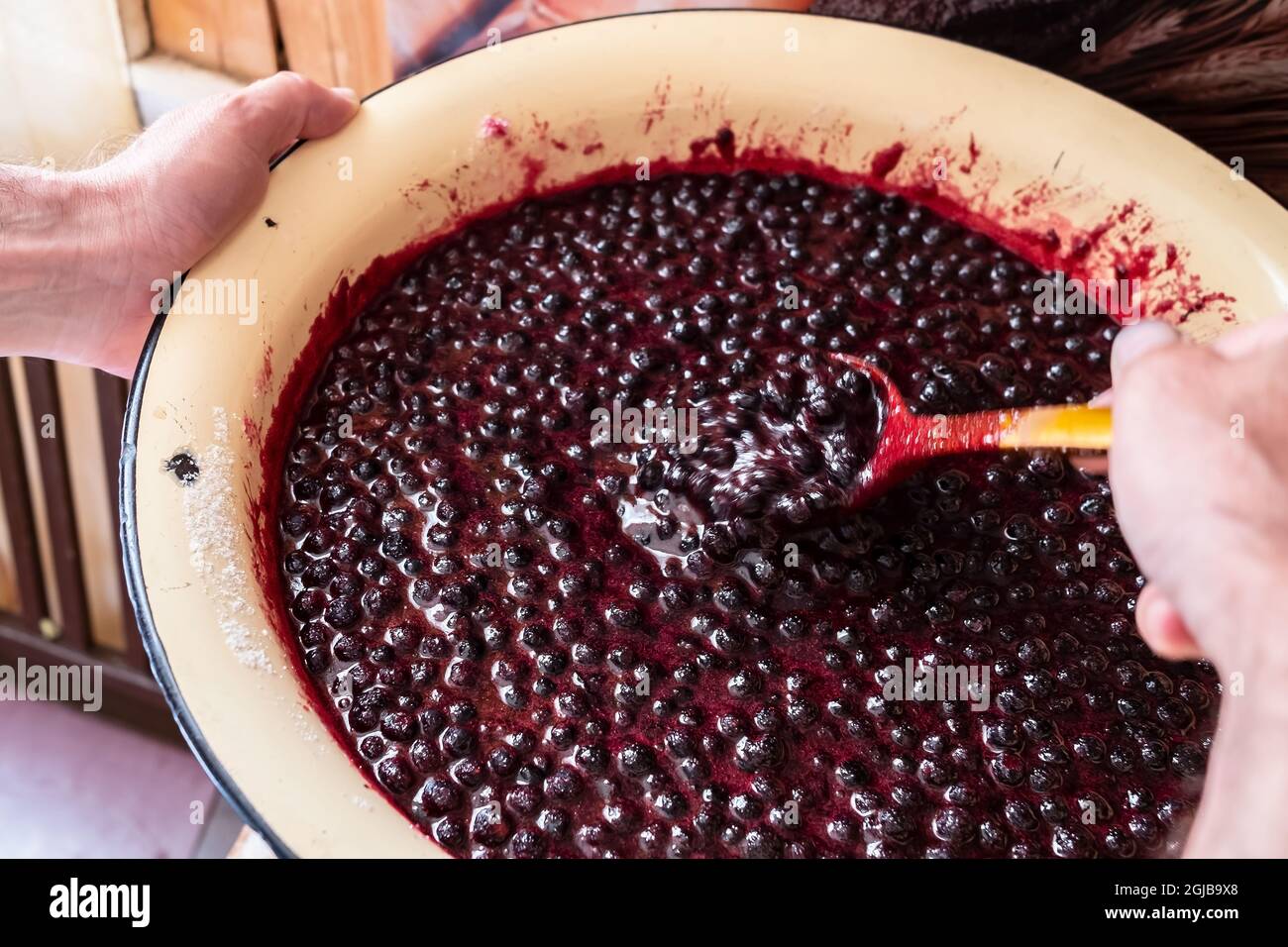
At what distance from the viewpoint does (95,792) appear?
2.59 m

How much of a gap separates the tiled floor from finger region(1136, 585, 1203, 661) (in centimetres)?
211

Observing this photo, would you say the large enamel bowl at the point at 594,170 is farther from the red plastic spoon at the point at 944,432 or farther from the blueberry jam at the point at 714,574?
the red plastic spoon at the point at 944,432

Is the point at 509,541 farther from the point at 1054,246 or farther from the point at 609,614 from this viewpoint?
the point at 1054,246

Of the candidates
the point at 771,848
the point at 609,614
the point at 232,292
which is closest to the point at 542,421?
the point at 609,614

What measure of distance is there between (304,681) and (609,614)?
1.09ft

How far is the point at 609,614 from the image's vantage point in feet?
4.06

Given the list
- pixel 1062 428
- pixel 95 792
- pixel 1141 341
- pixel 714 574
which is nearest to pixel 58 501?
pixel 95 792

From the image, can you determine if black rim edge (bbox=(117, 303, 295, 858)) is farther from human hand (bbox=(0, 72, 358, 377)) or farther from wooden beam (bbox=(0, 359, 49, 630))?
wooden beam (bbox=(0, 359, 49, 630))

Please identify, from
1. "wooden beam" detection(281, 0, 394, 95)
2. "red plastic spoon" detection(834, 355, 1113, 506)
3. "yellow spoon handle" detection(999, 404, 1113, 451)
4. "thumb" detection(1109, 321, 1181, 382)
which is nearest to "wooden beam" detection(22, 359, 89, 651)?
"wooden beam" detection(281, 0, 394, 95)

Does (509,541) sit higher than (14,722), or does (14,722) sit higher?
(509,541)

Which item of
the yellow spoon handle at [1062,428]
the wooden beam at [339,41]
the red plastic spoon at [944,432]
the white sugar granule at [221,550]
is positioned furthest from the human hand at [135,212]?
the yellow spoon handle at [1062,428]

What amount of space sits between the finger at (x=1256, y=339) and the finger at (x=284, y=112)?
113cm

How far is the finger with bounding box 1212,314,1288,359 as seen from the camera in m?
0.92

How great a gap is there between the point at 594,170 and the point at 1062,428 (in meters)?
0.87
